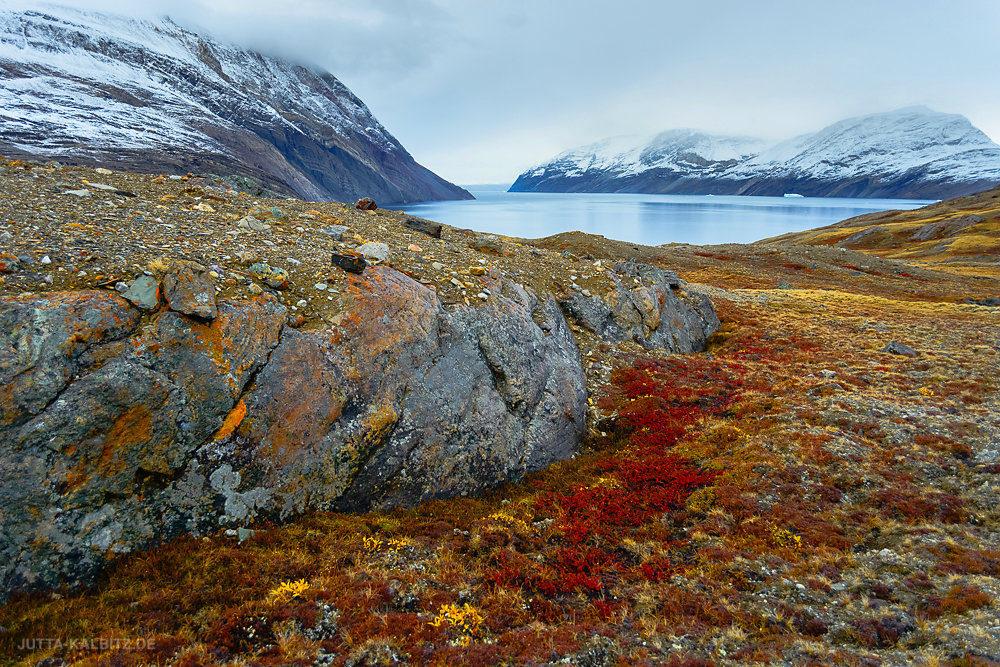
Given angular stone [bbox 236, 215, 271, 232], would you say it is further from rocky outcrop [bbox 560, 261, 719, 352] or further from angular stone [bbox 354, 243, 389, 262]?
rocky outcrop [bbox 560, 261, 719, 352]

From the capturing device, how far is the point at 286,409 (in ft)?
33.2

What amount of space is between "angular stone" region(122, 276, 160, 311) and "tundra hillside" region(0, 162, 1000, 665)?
0.09m

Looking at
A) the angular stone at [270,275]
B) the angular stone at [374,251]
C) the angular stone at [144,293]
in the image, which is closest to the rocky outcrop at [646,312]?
the angular stone at [374,251]

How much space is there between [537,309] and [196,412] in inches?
525

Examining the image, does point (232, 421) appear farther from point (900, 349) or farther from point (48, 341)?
point (900, 349)

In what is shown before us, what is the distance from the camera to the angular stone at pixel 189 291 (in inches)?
395

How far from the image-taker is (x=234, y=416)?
9.56m

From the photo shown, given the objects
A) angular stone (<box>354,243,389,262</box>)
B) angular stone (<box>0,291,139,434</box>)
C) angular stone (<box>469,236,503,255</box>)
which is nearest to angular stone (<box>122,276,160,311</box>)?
angular stone (<box>0,291,139,434</box>)

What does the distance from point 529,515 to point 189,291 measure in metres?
10.6

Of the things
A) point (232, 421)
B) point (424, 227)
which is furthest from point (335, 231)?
point (232, 421)

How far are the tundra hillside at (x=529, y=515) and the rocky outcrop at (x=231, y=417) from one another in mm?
139

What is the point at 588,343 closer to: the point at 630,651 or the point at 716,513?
the point at 716,513

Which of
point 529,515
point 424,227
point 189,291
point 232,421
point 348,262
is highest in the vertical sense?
point 424,227

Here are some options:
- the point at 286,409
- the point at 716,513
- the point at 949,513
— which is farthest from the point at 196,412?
the point at 949,513
